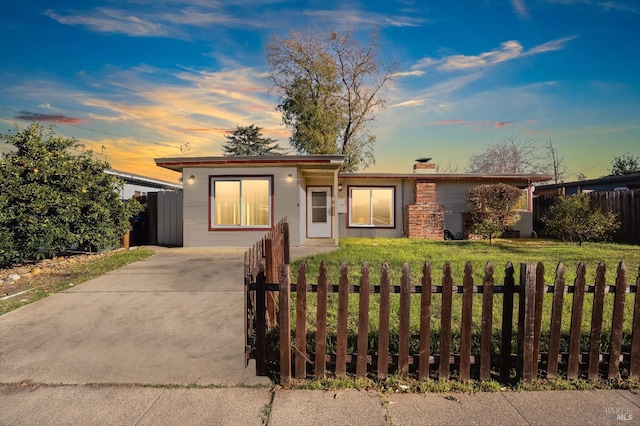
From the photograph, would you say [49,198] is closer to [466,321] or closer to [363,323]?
[363,323]

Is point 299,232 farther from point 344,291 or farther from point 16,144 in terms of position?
point 344,291

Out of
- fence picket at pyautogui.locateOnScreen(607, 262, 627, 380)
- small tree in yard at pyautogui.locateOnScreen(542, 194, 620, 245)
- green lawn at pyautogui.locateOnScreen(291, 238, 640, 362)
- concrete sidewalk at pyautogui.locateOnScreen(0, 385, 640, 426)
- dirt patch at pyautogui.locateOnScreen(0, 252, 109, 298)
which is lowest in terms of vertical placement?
dirt patch at pyautogui.locateOnScreen(0, 252, 109, 298)

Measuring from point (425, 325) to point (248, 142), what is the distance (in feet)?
147

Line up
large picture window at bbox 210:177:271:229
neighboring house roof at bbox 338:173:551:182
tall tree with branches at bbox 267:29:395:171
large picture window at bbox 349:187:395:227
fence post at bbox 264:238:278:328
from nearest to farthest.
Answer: fence post at bbox 264:238:278:328, large picture window at bbox 210:177:271:229, neighboring house roof at bbox 338:173:551:182, large picture window at bbox 349:187:395:227, tall tree with branches at bbox 267:29:395:171

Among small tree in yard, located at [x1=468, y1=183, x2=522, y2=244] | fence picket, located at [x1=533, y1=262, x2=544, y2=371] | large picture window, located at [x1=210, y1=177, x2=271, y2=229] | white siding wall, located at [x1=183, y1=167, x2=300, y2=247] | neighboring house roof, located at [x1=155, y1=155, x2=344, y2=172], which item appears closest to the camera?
fence picket, located at [x1=533, y1=262, x2=544, y2=371]

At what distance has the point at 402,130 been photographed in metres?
25.9

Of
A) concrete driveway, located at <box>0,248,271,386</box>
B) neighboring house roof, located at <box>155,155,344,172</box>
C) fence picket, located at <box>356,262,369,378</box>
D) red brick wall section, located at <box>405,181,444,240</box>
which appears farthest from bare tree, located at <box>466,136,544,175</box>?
fence picket, located at <box>356,262,369,378</box>

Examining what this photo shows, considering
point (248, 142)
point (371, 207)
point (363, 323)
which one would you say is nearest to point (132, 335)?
point (363, 323)

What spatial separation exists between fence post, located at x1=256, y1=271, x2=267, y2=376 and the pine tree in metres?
43.0

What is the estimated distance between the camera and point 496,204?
52.0 ft

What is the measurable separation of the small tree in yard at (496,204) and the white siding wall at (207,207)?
798cm

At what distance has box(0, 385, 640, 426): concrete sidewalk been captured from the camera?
2.54m

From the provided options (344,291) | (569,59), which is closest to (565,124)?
(569,59)

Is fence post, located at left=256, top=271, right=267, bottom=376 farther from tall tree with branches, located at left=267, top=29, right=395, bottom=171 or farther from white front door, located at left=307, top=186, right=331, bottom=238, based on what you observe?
tall tree with branches, located at left=267, top=29, right=395, bottom=171
